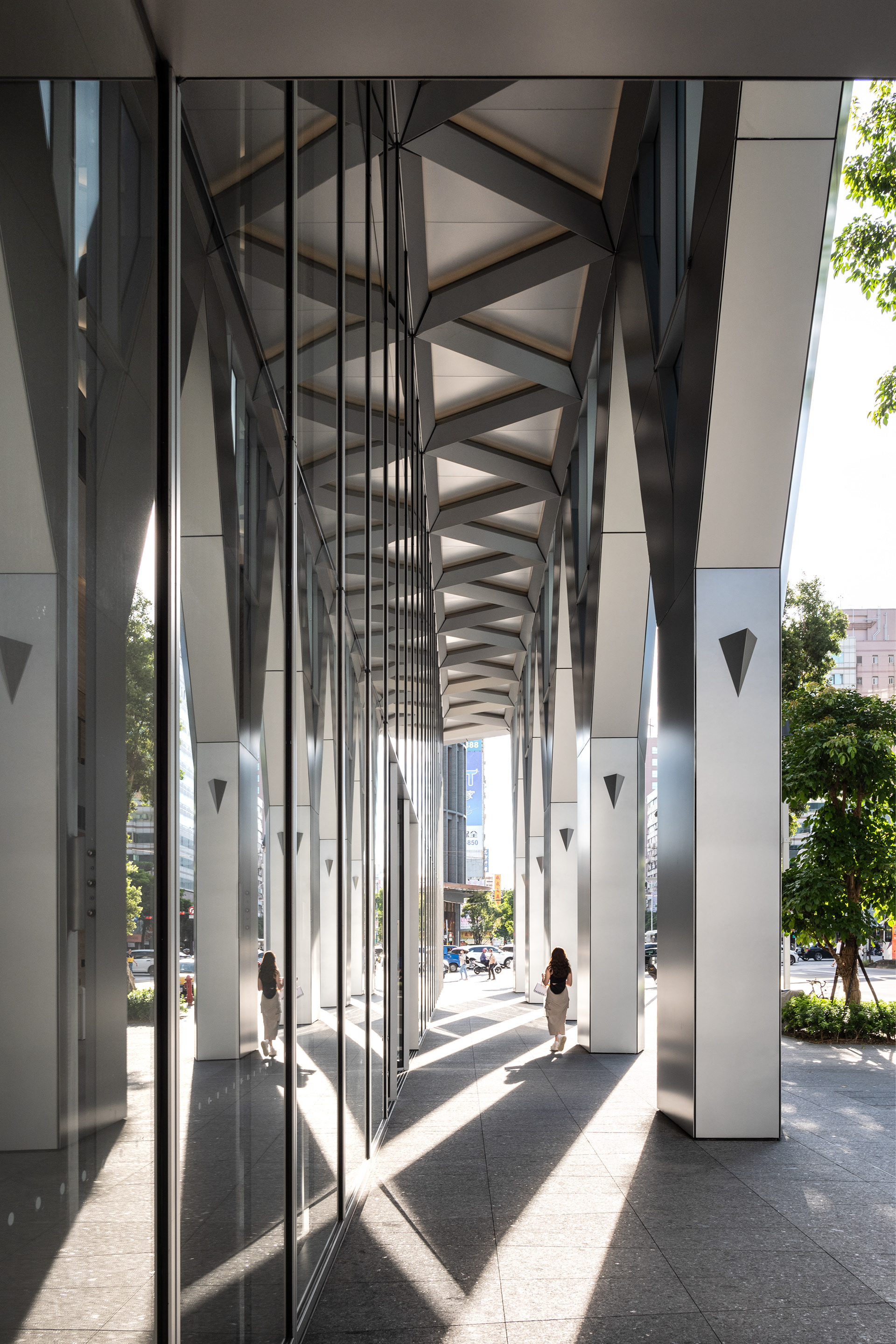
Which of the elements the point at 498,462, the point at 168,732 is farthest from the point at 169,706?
the point at 498,462

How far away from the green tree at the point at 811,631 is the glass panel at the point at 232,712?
21.3 meters

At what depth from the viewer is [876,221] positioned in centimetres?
1026

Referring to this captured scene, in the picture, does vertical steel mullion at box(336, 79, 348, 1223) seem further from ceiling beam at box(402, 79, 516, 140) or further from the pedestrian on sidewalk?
the pedestrian on sidewalk

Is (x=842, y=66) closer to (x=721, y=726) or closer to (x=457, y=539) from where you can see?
(x=721, y=726)

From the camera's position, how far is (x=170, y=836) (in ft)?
9.00

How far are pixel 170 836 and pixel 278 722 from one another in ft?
5.78

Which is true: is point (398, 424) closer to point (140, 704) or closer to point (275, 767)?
point (275, 767)

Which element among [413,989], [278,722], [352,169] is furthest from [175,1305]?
[413,989]

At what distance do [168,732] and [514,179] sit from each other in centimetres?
1084

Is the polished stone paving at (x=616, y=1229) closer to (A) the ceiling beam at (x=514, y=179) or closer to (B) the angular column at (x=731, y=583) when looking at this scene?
(B) the angular column at (x=731, y=583)

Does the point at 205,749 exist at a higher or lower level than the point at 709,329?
lower

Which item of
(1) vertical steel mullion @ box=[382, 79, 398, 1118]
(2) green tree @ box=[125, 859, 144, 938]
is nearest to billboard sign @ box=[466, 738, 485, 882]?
(1) vertical steel mullion @ box=[382, 79, 398, 1118]

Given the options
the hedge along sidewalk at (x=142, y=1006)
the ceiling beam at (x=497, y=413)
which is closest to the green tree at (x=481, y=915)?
the ceiling beam at (x=497, y=413)

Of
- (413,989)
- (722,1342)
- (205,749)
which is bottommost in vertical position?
(413,989)
